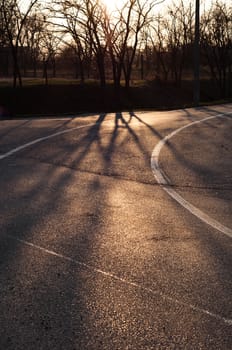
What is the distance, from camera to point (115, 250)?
5.28 m

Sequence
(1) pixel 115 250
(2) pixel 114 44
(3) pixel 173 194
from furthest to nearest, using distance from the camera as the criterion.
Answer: (2) pixel 114 44 < (3) pixel 173 194 < (1) pixel 115 250

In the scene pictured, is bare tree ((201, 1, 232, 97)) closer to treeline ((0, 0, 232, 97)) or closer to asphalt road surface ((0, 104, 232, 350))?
treeline ((0, 0, 232, 97))

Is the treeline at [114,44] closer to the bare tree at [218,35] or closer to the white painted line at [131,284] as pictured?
the bare tree at [218,35]

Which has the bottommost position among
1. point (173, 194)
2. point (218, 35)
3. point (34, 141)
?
point (173, 194)

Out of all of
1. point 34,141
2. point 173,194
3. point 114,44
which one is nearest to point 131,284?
point 173,194

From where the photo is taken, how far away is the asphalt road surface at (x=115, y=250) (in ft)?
11.9

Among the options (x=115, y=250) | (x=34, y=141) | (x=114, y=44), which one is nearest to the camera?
(x=115, y=250)

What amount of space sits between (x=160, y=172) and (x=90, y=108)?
110ft

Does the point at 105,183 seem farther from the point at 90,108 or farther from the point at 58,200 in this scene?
the point at 90,108

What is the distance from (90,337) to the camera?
350 cm

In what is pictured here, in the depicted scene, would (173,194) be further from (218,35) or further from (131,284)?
(218,35)

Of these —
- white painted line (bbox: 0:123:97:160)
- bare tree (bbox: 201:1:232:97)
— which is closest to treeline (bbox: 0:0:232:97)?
bare tree (bbox: 201:1:232:97)

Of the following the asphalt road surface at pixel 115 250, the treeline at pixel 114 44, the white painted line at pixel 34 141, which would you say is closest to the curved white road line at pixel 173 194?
the asphalt road surface at pixel 115 250

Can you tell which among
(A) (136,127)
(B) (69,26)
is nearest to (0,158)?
(A) (136,127)
